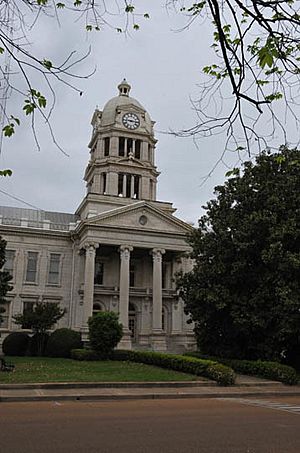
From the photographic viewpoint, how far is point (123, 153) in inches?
2087

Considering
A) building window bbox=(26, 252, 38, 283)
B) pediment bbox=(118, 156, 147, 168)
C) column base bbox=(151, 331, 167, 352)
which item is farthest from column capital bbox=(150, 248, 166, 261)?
pediment bbox=(118, 156, 147, 168)

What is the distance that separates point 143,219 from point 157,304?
24.4 feet

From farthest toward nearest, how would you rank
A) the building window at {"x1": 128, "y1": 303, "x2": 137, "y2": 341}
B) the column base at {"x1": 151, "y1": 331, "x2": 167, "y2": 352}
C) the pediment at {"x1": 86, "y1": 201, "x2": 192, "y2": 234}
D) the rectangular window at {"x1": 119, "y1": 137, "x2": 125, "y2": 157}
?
the rectangular window at {"x1": 119, "y1": 137, "x2": 125, "y2": 157} < the building window at {"x1": 128, "y1": 303, "x2": 137, "y2": 341} < the pediment at {"x1": 86, "y1": 201, "x2": 192, "y2": 234} < the column base at {"x1": 151, "y1": 331, "x2": 167, "y2": 352}

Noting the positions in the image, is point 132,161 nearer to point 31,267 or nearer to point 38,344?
point 31,267

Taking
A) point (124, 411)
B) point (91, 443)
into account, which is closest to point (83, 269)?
point (124, 411)

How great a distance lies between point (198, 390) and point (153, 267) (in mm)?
24206

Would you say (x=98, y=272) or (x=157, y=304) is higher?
(x=98, y=272)

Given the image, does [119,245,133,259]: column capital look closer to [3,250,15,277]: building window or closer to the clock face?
[3,250,15,277]: building window

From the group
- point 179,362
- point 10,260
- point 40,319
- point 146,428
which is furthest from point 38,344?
point 146,428

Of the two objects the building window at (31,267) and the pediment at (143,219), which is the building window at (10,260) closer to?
the building window at (31,267)

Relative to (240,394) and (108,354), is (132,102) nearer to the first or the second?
(108,354)

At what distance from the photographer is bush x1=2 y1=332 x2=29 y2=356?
36.1 metres

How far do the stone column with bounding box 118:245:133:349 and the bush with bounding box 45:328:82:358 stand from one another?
4.52 meters

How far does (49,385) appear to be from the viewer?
16.9m
